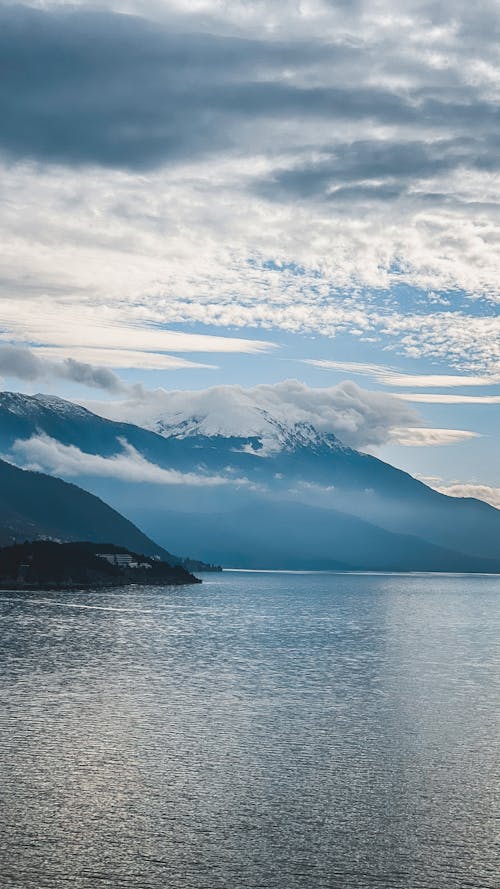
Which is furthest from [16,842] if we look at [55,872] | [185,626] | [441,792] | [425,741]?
[185,626]

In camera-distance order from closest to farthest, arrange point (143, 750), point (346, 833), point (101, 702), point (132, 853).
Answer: point (132, 853) < point (346, 833) < point (143, 750) < point (101, 702)

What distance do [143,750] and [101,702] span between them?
2272 centimetres

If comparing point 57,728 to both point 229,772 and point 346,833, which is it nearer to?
point 229,772

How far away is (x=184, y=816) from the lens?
5603 cm

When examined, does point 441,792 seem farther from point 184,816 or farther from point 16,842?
point 16,842

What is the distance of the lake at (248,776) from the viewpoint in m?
48.0

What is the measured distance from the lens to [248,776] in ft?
215

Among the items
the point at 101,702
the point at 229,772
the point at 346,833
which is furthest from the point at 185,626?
the point at 346,833

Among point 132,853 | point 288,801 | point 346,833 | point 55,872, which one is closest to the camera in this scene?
point 55,872

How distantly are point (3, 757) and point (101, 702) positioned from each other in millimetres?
25197

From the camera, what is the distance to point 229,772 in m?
66.5

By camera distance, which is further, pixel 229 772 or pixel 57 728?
pixel 57 728

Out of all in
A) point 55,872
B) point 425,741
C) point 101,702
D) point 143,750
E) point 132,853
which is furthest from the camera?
point 101,702

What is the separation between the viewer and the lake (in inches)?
1889
